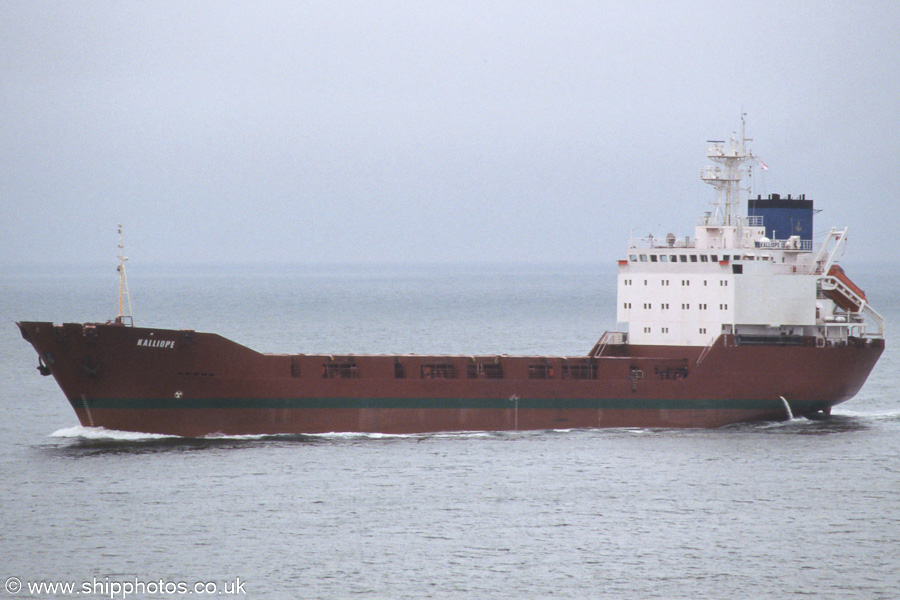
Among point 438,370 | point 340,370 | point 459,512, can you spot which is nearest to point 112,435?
point 340,370

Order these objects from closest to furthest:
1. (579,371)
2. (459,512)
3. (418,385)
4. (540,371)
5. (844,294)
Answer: (459,512) < (418,385) < (540,371) < (579,371) < (844,294)

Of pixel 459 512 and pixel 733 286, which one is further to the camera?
pixel 733 286

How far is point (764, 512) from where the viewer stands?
22.5 metres

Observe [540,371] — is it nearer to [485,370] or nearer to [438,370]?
[485,370]

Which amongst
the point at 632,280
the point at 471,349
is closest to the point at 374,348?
the point at 471,349

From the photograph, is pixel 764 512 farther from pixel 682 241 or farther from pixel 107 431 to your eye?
pixel 107 431

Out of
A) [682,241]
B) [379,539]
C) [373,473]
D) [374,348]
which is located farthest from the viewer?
[374,348]

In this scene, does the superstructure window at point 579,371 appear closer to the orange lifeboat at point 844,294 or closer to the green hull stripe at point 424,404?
the green hull stripe at point 424,404

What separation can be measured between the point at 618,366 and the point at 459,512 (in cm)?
922

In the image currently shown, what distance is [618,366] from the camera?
29859 millimetres

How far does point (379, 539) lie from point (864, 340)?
1753 centimetres

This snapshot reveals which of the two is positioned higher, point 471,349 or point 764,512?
point 471,349

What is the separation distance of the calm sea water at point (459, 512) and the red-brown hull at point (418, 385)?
1.77 ft

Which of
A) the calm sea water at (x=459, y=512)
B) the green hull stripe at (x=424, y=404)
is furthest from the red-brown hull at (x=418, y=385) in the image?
the calm sea water at (x=459, y=512)
